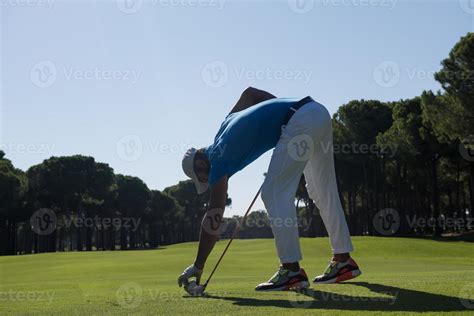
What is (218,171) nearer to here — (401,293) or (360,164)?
(401,293)

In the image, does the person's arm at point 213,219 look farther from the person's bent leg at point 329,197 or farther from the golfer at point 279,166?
the person's bent leg at point 329,197

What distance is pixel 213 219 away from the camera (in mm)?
5590

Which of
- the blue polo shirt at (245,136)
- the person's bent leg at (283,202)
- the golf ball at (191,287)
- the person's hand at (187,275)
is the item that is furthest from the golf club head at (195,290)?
the blue polo shirt at (245,136)

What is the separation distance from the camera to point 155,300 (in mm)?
4754

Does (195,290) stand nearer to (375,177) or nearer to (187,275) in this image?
(187,275)

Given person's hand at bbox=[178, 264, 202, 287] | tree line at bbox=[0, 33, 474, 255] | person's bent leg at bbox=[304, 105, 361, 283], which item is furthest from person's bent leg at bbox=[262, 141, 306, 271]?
tree line at bbox=[0, 33, 474, 255]

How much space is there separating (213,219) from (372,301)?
6.47 feet

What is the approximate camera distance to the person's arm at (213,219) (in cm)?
554

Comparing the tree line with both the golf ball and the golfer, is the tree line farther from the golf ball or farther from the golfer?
the golf ball

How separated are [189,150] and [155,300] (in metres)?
1.91

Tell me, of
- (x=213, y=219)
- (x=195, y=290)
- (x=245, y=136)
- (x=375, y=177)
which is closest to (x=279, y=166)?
(x=245, y=136)

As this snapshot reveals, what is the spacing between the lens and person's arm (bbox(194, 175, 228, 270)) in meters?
5.54

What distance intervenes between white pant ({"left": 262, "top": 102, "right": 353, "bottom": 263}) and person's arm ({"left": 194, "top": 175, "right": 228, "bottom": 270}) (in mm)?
451

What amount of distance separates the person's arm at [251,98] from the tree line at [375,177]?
37.3 m
